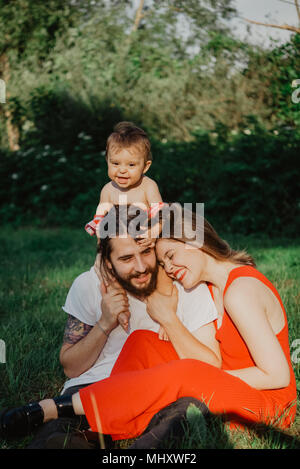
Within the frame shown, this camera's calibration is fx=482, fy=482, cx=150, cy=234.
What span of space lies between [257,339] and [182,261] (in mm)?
566

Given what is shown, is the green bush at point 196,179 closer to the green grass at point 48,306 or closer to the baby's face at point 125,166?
the green grass at point 48,306

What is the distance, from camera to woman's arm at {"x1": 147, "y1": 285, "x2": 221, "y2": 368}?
2.54 m

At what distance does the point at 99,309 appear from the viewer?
2.82 metres

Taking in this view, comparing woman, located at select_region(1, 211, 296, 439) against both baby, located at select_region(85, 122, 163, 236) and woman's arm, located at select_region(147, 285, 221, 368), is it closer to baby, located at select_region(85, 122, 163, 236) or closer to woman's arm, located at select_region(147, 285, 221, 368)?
woman's arm, located at select_region(147, 285, 221, 368)

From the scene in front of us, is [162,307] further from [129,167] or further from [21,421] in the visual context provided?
[129,167]

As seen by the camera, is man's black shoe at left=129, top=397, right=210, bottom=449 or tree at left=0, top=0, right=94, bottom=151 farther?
tree at left=0, top=0, right=94, bottom=151

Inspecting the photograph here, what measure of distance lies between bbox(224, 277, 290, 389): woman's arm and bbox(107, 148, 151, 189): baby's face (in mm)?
1519

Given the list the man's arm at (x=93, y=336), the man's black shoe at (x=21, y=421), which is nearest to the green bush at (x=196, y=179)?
the man's arm at (x=93, y=336)

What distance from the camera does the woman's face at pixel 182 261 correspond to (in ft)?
8.55

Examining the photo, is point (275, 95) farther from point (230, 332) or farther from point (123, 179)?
point (230, 332)

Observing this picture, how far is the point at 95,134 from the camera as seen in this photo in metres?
10.6

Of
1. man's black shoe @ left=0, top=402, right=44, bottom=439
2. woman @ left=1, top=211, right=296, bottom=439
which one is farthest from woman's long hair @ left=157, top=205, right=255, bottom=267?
man's black shoe @ left=0, top=402, right=44, bottom=439

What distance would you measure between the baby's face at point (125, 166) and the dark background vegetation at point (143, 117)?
4507 millimetres

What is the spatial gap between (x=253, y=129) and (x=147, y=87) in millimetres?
3438
